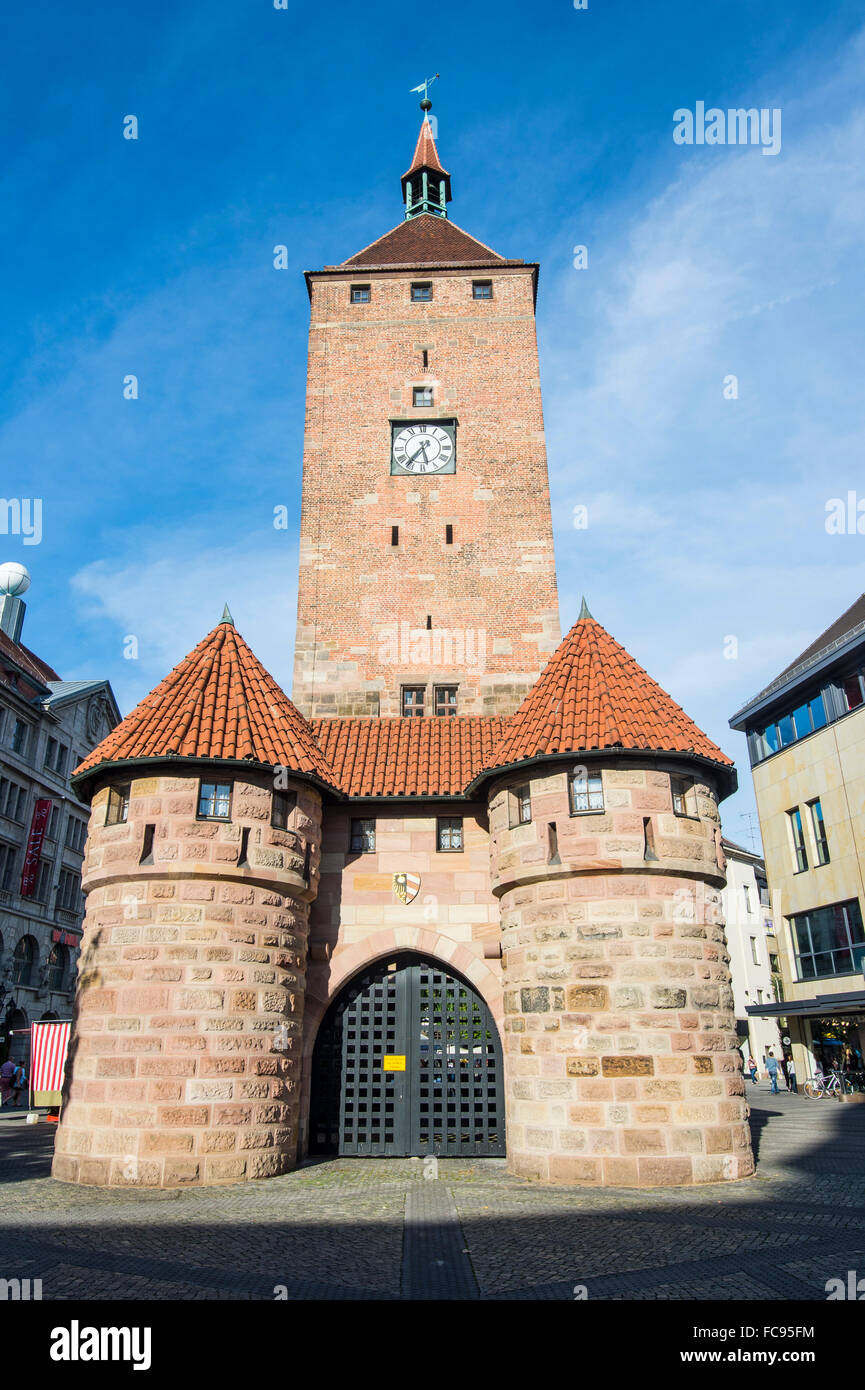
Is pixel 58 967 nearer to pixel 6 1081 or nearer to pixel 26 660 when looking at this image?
pixel 6 1081

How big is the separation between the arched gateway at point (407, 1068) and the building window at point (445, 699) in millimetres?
5464

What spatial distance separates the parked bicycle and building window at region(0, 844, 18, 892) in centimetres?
2909

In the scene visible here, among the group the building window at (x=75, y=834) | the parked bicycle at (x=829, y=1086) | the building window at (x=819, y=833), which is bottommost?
the parked bicycle at (x=829, y=1086)

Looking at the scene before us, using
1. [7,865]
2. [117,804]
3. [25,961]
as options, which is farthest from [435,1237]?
[25,961]

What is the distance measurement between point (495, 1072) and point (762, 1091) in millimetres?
25283

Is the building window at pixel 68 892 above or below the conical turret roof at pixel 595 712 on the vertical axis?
above

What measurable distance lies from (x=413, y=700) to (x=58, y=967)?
26864 millimetres

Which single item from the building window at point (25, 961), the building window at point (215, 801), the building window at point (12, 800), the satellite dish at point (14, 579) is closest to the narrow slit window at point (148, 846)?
the building window at point (215, 801)

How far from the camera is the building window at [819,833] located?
29703 mm

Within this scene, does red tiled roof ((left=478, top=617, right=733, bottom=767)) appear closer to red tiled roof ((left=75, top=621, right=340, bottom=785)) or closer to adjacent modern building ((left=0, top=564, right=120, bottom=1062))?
red tiled roof ((left=75, top=621, right=340, bottom=785))

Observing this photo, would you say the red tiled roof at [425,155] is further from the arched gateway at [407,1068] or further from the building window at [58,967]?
the building window at [58,967]

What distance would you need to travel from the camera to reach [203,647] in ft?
51.3
